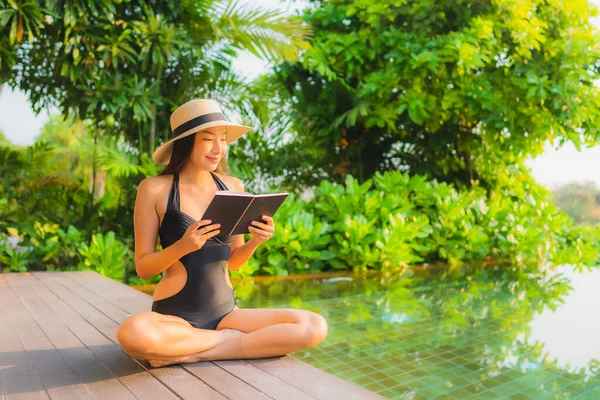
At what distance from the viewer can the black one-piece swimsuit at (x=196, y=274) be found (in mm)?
2156

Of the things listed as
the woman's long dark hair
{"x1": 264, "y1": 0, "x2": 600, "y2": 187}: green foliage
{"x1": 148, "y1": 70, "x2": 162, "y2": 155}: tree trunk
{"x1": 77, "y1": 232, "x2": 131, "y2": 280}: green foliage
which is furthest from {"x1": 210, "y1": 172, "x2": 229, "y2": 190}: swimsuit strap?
{"x1": 264, "y1": 0, "x2": 600, "y2": 187}: green foliage

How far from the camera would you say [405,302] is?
180 inches

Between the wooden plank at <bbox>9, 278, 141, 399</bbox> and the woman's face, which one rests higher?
the woman's face

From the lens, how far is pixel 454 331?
3635 mm

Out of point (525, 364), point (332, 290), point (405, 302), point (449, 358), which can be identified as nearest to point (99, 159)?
point (332, 290)

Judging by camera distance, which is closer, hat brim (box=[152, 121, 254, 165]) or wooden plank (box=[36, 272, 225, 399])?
wooden plank (box=[36, 272, 225, 399])

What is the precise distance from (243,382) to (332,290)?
3161mm

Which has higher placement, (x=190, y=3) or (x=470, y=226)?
(x=190, y=3)

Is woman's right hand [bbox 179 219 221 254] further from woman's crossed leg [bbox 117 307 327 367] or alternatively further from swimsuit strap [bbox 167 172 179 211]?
woman's crossed leg [bbox 117 307 327 367]

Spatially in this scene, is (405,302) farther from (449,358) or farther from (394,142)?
(394,142)

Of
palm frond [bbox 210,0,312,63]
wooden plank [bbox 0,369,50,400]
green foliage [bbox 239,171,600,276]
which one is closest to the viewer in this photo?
wooden plank [bbox 0,369,50,400]

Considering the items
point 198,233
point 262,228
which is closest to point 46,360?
point 198,233

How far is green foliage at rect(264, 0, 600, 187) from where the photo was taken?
7062 millimetres

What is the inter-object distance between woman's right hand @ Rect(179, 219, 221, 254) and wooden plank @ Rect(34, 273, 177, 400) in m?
0.51
